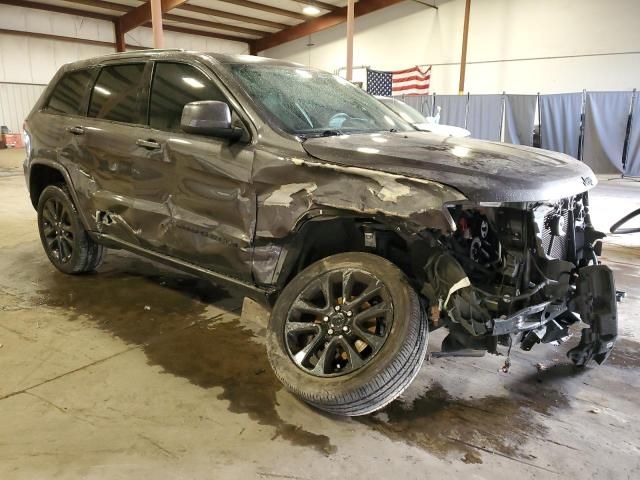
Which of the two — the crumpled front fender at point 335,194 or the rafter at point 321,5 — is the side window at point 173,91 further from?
the rafter at point 321,5

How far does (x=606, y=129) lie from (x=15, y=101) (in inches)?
862

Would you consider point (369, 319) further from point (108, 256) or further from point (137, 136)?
point (108, 256)

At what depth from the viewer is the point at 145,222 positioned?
360 centimetres

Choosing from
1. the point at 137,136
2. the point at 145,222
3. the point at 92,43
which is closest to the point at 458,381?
the point at 145,222

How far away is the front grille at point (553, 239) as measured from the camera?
2.67 metres

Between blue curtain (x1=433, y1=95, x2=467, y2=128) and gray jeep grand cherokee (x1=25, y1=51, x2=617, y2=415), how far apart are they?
43.1 ft

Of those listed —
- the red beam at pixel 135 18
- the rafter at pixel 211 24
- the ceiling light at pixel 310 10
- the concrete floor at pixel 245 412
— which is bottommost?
the concrete floor at pixel 245 412

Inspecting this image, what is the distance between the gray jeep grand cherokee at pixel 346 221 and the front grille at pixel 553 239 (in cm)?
1

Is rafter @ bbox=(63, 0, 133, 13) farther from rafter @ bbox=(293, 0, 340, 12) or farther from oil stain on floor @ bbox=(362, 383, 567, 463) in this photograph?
oil stain on floor @ bbox=(362, 383, 567, 463)

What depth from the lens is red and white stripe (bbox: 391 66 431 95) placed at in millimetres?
19547

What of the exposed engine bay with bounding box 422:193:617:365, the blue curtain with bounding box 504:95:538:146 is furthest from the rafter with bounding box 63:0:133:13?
the exposed engine bay with bounding box 422:193:617:365

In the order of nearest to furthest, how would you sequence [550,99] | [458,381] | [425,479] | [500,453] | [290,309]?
[425,479] → [500,453] → [290,309] → [458,381] → [550,99]

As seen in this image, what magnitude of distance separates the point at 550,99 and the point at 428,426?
551 inches

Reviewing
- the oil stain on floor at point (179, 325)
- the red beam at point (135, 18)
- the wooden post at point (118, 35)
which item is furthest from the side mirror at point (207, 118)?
the wooden post at point (118, 35)
